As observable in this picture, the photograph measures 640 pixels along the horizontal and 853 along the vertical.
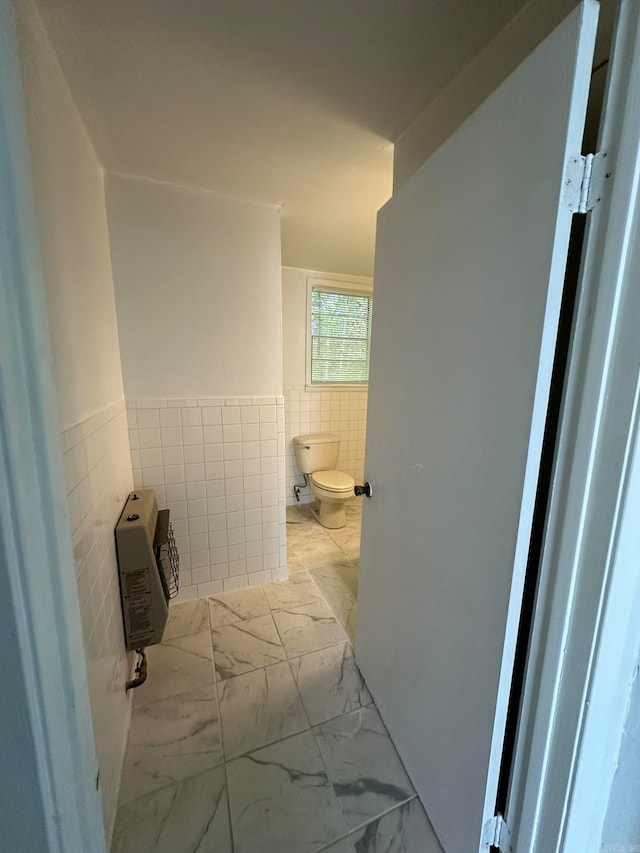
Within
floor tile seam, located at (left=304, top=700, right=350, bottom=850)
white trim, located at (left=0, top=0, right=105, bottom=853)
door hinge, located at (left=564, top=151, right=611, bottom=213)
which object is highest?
door hinge, located at (left=564, top=151, right=611, bottom=213)

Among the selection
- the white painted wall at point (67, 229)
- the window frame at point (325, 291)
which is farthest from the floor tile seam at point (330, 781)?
the window frame at point (325, 291)

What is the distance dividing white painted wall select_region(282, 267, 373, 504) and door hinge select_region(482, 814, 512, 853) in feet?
7.82

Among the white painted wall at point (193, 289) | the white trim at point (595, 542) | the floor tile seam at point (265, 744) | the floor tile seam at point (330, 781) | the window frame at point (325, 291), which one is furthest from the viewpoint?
the window frame at point (325, 291)

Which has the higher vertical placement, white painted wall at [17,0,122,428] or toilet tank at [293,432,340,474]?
white painted wall at [17,0,122,428]

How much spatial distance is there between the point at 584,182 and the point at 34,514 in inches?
39.0

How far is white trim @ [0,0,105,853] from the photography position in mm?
377

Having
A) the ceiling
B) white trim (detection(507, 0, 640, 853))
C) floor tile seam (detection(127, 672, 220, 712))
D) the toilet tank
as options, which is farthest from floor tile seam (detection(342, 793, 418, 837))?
the ceiling

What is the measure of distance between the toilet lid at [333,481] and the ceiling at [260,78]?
6.41ft

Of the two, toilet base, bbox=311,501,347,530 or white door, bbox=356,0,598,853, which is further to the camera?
toilet base, bbox=311,501,347,530

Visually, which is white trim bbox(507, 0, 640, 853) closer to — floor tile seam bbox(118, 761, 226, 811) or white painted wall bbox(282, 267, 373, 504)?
floor tile seam bbox(118, 761, 226, 811)

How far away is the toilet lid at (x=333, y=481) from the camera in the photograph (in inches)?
101

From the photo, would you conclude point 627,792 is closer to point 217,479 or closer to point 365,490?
point 365,490

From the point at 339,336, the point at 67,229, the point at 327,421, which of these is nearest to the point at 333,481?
the point at 327,421

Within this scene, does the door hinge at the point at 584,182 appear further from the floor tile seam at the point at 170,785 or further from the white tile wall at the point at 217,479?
the floor tile seam at the point at 170,785
